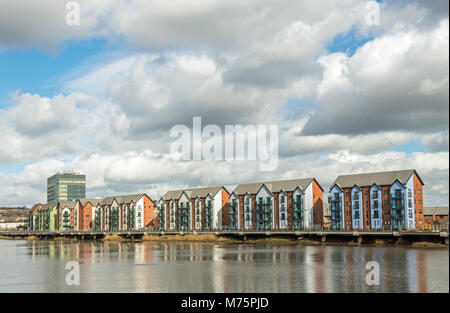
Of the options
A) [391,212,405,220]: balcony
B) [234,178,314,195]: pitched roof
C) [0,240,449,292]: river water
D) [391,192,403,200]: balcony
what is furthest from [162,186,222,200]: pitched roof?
[0,240,449,292]: river water

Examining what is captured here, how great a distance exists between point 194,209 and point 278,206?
35.6m

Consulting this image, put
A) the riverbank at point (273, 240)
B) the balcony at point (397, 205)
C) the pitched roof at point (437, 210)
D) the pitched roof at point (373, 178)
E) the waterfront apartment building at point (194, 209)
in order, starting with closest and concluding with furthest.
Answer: the riverbank at point (273, 240), the balcony at point (397, 205), the pitched roof at point (373, 178), the pitched roof at point (437, 210), the waterfront apartment building at point (194, 209)

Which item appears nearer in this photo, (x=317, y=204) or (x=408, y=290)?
(x=408, y=290)

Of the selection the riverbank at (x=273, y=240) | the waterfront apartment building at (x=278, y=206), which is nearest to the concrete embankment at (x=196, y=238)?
the riverbank at (x=273, y=240)

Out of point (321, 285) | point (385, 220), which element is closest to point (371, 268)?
point (321, 285)

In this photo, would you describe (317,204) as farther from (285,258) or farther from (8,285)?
(8,285)

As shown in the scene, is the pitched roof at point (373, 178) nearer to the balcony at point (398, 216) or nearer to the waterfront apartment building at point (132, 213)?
the balcony at point (398, 216)

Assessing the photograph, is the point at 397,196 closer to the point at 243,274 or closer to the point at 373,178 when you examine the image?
the point at 373,178

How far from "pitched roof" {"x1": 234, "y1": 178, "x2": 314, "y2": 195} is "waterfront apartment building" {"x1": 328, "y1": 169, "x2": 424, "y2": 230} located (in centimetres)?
1127

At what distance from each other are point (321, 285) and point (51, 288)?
26.8 metres

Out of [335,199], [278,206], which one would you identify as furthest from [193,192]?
[335,199]

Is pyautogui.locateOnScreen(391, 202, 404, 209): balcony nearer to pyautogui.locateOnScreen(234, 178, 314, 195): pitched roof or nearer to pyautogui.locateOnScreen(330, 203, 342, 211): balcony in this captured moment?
pyautogui.locateOnScreen(330, 203, 342, 211): balcony

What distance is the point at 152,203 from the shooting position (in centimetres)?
19288

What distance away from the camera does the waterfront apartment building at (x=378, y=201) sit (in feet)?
365
